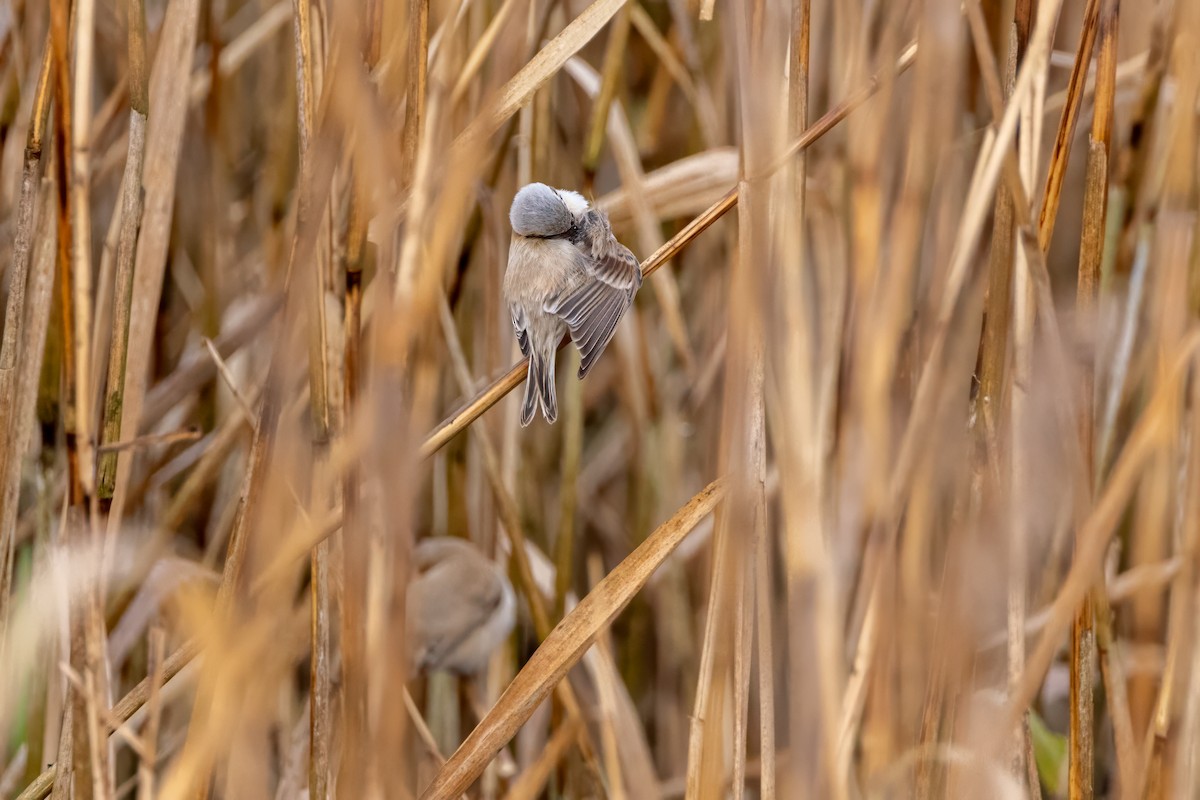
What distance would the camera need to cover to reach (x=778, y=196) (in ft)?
2.85

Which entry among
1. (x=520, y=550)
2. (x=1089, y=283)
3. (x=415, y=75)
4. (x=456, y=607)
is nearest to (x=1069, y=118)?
(x=1089, y=283)

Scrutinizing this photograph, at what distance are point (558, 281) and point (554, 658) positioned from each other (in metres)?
0.70

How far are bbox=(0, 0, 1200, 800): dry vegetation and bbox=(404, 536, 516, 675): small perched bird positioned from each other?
8 cm

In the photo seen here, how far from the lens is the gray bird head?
4.37 feet

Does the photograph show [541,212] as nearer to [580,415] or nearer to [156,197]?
[580,415]

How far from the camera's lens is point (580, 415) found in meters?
1.51

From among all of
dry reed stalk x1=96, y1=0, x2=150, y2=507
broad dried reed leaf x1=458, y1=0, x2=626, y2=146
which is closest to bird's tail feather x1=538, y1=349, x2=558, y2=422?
broad dried reed leaf x1=458, y1=0, x2=626, y2=146

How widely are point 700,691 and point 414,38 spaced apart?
54 cm

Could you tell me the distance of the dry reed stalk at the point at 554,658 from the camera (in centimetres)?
81

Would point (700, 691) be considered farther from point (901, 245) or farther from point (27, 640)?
point (27, 640)

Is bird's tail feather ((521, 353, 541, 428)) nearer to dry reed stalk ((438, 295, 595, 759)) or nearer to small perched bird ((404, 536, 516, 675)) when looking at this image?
dry reed stalk ((438, 295, 595, 759))

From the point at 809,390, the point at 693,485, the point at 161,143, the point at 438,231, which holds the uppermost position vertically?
the point at 161,143

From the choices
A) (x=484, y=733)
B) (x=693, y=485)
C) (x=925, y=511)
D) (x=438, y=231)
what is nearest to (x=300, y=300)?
(x=438, y=231)

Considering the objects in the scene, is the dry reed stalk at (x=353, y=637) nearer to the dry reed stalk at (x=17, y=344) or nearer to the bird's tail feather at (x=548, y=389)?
the dry reed stalk at (x=17, y=344)
